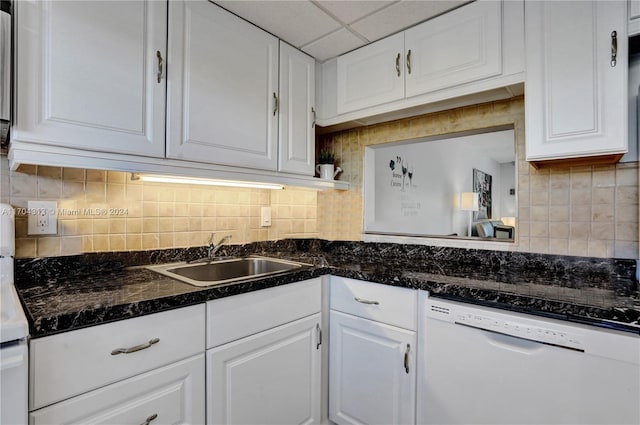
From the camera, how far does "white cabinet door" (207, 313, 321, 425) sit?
120 cm

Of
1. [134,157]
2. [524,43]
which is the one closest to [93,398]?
[134,157]

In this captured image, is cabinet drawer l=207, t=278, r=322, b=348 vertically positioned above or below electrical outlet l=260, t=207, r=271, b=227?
below

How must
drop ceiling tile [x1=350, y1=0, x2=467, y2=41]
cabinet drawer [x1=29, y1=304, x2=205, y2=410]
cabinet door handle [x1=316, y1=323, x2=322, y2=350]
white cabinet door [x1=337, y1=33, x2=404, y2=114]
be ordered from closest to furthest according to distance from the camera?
cabinet drawer [x1=29, y1=304, x2=205, y2=410], drop ceiling tile [x1=350, y1=0, x2=467, y2=41], cabinet door handle [x1=316, y1=323, x2=322, y2=350], white cabinet door [x1=337, y1=33, x2=404, y2=114]

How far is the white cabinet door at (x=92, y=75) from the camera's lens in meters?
1.04

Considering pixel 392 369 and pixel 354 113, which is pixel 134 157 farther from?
pixel 392 369

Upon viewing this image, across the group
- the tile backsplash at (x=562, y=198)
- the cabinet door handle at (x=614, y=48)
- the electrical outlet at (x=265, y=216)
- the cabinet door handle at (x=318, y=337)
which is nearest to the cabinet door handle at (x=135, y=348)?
the cabinet door handle at (x=318, y=337)

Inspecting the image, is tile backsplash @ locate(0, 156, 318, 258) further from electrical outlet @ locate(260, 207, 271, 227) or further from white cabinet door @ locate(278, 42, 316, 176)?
white cabinet door @ locate(278, 42, 316, 176)

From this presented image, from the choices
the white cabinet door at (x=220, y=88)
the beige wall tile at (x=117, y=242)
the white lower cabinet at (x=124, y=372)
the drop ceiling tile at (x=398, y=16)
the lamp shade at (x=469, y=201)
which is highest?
the drop ceiling tile at (x=398, y=16)

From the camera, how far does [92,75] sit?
115 centimetres

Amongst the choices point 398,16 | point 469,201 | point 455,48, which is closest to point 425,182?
point 469,201

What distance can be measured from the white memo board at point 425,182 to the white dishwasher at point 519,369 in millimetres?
818

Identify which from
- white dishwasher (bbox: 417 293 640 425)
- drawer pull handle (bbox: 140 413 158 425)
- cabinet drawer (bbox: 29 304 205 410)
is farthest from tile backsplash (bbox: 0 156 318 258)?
white dishwasher (bbox: 417 293 640 425)

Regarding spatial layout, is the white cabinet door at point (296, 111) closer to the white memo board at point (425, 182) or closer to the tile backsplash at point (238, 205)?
the tile backsplash at point (238, 205)

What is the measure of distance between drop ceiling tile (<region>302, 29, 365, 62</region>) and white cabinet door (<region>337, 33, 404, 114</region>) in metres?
0.05
